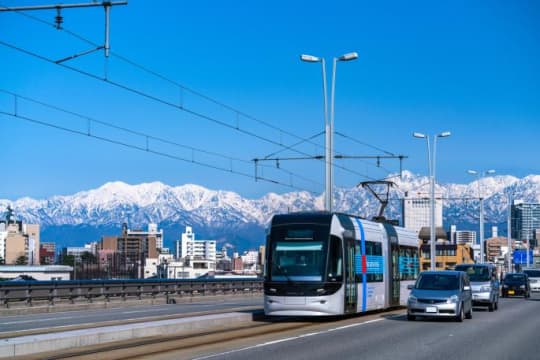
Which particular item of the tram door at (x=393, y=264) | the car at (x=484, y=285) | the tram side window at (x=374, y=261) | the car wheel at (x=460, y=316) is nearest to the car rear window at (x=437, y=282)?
the car wheel at (x=460, y=316)

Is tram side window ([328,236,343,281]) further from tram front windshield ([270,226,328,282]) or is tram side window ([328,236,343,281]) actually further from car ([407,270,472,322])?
car ([407,270,472,322])

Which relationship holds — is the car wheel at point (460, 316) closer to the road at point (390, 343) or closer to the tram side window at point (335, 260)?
the road at point (390, 343)

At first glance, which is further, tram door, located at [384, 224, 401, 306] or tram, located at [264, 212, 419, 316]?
tram door, located at [384, 224, 401, 306]

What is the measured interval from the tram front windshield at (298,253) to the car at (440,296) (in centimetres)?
320

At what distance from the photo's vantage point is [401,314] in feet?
107

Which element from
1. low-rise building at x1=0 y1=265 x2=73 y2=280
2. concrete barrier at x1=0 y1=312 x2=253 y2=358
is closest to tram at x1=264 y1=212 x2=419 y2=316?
concrete barrier at x1=0 y1=312 x2=253 y2=358

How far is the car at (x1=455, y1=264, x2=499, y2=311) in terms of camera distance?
36125mm

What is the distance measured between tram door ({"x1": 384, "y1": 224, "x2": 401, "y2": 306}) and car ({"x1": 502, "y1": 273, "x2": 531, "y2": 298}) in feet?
73.8

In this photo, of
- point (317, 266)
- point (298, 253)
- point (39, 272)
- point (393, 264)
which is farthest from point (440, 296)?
point (39, 272)

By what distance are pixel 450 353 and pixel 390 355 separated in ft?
4.37

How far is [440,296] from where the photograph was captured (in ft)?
90.6

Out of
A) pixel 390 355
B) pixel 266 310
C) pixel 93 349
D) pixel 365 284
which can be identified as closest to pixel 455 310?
pixel 365 284

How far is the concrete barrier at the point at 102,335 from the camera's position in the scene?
57.7ft

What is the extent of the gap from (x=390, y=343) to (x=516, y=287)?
3729cm
